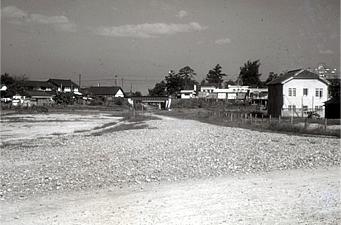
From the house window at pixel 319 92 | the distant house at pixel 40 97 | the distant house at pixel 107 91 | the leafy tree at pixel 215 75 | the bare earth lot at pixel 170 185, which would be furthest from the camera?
the leafy tree at pixel 215 75

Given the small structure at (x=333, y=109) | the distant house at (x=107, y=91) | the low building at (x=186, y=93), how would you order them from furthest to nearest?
the distant house at (x=107, y=91) → the low building at (x=186, y=93) → the small structure at (x=333, y=109)

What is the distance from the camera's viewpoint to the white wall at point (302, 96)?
67000mm

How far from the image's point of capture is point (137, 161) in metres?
20.4

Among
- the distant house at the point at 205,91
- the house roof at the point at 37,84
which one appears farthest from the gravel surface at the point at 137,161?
the house roof at the point at 37,84

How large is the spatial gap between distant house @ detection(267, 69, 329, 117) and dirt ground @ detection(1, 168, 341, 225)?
51.9 meters

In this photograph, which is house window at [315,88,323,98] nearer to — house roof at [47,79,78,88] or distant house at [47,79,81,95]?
distant house at [47,79,81,95]

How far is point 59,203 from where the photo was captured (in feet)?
41.2

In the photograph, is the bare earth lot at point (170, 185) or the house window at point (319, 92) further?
the house window at point (319, 92)

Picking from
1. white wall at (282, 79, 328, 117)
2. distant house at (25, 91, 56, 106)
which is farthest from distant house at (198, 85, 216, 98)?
white wall at (282, 79, 328, 117)

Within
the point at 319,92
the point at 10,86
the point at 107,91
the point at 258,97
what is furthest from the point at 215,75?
the point at 319,92

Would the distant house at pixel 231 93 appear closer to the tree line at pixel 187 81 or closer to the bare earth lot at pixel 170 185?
the tree line at pixel 187 81

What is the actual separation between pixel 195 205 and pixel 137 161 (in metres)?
8.38

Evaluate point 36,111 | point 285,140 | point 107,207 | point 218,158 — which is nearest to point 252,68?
point 36,111

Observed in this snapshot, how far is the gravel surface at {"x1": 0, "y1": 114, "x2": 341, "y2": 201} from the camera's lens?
15615mm
